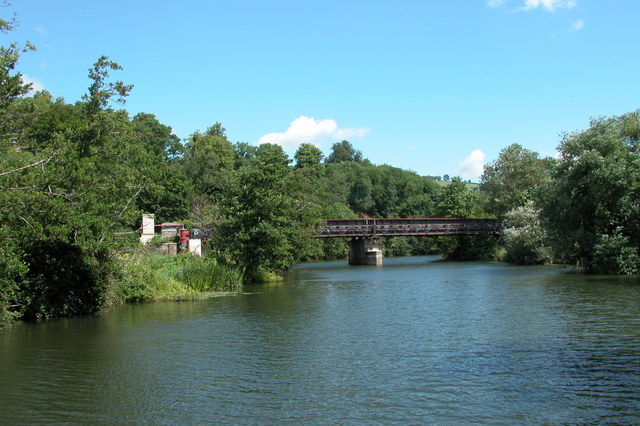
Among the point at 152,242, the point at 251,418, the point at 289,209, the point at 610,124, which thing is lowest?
the point at 251,418

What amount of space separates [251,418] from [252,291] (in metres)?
23.6

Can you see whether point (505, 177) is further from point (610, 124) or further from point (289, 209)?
point (289, 209)

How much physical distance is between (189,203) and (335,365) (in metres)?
55.5

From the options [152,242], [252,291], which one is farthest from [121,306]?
[252,291]

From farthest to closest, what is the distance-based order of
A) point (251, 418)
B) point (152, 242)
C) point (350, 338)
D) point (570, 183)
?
1. point (570, 183)
2. point (152, 242)
3. point (350, 338)
4. point (251, 418)

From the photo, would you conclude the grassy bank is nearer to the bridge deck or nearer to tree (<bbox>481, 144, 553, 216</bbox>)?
the bridge deck

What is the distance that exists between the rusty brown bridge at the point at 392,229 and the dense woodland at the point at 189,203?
2.40 m

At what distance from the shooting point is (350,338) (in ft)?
55.3

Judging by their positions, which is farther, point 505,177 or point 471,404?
point 505,177

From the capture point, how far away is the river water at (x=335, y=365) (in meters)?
10.2

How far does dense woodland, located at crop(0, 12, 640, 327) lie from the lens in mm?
17750

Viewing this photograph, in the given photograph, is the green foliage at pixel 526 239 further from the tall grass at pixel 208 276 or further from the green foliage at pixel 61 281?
the green foliage at pixel 61 281

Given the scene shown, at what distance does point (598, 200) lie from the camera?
1443 inches

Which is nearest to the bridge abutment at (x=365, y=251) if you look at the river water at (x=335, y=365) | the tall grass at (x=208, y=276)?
the tall grass at (x=208, y=276)
